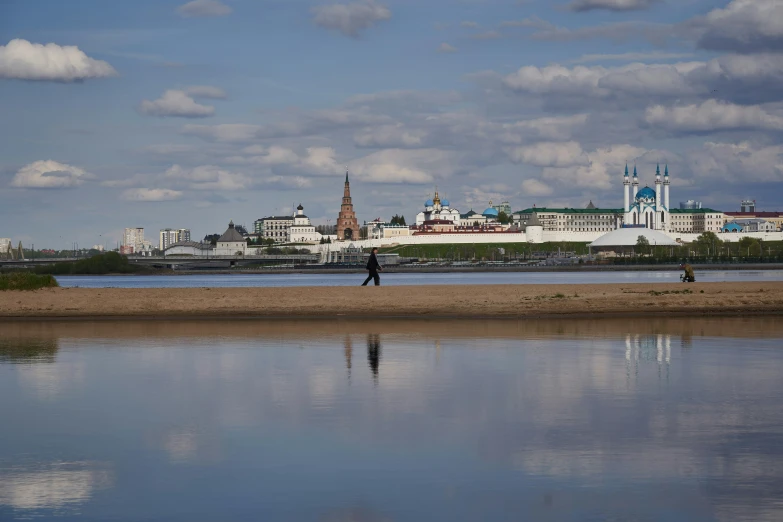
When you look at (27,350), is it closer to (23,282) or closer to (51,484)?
(51,484)

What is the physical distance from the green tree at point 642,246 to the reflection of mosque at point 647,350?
126738 millimetres

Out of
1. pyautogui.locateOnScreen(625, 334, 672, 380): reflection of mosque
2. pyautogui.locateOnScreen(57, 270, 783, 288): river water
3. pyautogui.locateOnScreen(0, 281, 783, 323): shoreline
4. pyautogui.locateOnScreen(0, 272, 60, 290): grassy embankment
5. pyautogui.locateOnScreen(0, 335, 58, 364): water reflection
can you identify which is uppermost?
pyautogui.locateOnScreen(0, 272, 60, 290): grassy embankment

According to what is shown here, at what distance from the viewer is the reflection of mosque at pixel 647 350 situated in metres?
14.1

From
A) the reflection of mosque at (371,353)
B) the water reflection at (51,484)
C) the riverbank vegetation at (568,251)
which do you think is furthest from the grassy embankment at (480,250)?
the water reflection at (51,484)

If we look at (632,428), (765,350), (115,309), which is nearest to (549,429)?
(632,428)

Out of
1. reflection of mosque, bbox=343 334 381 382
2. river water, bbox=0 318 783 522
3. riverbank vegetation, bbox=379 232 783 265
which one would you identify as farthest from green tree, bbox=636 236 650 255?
river water, bbox=0 318 783 522

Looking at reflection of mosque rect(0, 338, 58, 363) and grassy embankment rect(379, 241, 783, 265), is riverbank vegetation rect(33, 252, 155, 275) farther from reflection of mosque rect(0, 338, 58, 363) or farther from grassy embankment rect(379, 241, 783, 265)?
reflection of mosque rect(0, 338, 58, 363)

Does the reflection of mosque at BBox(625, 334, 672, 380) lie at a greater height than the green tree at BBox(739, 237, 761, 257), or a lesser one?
lesser

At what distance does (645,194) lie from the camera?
176750 mm

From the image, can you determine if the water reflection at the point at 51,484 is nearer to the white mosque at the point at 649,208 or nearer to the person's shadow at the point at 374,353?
the person's shadow at the point at 374,353

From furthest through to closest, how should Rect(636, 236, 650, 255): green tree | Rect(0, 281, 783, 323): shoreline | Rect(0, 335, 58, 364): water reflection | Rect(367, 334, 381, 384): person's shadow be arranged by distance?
Rect(636, 236, 650, 255): green tree → Rect(0, 281, 783, 323): shoreline → Rect(0, 335, 58, 364): water reflection → Rect(367, 334, 381, 384): person's shadow

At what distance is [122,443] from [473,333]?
35.6 ft

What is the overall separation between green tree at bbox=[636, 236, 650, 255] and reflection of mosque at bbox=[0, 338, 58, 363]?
128754mm

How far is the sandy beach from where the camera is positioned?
23.5 metres
